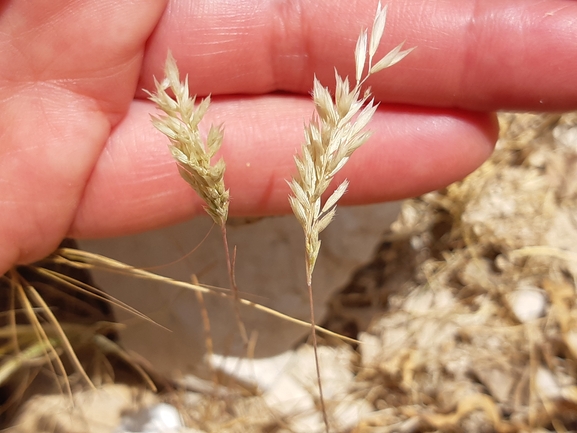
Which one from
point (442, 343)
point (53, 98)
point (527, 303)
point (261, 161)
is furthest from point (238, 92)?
point (527, 303)

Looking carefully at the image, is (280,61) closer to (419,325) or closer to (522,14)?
(522,14)

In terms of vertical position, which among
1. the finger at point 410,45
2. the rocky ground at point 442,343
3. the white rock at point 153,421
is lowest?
the white rock at point 153,421

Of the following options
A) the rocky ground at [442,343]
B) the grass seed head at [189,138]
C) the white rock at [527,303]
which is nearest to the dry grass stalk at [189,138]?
the grass seed head at [189,138]

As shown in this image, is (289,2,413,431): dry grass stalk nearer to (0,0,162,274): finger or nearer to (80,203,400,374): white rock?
(0,0,162,274): finger

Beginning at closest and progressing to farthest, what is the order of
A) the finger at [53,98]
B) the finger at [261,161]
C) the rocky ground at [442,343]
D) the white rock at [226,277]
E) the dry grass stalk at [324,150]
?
1. the dry grass stalk at [324,150]
2. the finger at [53,98]
3. the finger at [261,161]
4. the rocky ground at [442,343]
5. the white rock at [226,277]

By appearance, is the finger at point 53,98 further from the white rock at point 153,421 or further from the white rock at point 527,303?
the white rock at point 527,303

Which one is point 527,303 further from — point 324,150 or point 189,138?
point 189,138

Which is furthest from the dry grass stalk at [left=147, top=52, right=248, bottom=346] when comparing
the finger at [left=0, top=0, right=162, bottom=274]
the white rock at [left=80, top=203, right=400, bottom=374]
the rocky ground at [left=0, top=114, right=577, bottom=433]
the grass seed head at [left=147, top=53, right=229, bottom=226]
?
the rocky ground at [left=0, top=114, right=577, bottom=433]

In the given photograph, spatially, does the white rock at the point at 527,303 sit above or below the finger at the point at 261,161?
below

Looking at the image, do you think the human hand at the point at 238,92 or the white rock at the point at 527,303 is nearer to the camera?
the human hand at the point at 238,92
